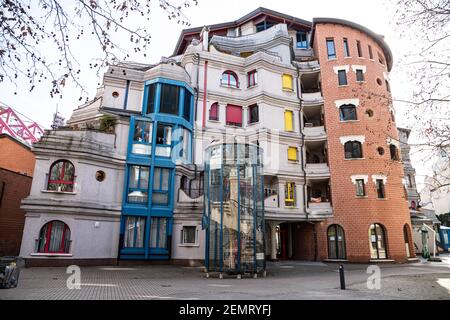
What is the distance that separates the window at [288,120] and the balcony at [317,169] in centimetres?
348

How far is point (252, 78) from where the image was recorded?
26219mm

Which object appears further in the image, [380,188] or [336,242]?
[380,188]

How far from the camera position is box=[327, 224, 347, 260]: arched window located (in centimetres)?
2217

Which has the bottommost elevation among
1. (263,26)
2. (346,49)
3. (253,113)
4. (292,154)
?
(292,154)

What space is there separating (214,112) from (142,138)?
6753 mm

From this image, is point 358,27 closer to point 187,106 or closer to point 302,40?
point 302,40

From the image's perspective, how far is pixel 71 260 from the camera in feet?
54.0

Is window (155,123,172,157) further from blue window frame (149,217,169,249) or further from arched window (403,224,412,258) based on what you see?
arched window (403,224,412,258)

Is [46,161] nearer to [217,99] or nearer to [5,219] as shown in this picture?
[5,219]

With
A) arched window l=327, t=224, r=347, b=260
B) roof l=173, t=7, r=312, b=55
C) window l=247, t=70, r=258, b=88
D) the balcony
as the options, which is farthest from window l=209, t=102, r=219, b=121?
roof l=173, t=7, r=312, b=55

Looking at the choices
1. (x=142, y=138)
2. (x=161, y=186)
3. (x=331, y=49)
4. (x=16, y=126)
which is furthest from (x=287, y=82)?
(x=16, y=126)

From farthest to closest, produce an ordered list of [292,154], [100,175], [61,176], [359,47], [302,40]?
[302,40]
[359,47]
[292,154]
[100,175]
[61,176]

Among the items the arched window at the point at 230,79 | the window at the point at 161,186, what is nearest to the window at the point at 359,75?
the arched window at the point at 230,79
